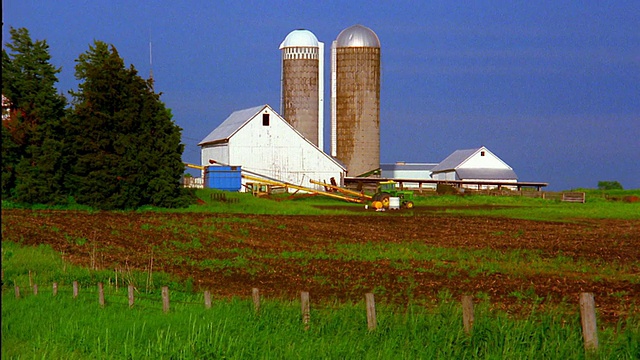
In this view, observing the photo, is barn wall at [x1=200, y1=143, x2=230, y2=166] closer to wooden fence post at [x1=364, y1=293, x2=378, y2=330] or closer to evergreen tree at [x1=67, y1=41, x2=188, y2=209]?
evergreen tree at [x1=67, y1=41, x2=188, y2=209]

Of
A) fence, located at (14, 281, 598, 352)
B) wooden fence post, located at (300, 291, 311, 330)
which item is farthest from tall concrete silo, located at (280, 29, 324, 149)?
wooden fence post, located at (300, 291, 311, 330)

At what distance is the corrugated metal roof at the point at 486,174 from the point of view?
256ft

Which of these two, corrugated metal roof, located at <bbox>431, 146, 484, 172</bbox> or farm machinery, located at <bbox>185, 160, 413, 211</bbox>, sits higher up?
corrugated metal roof, located at <bbox>431, 146, 484, 172</bbox>

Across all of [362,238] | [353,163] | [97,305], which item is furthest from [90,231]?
[353,163]

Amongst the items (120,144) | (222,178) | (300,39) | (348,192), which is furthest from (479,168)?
(120,144)

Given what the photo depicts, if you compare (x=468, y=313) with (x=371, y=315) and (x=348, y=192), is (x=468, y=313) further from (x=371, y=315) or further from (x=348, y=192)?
(x=348, y=192)

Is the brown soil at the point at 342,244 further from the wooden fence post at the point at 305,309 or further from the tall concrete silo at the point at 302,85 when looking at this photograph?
the tall concrete silo at the point at 302,85

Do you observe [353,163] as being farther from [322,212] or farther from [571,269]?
[571,269]

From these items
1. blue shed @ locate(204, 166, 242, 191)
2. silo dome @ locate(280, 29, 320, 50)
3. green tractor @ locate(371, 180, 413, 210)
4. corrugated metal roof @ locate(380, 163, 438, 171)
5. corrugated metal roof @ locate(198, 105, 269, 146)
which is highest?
silo dome @ locate(280, 29, 320, 50)

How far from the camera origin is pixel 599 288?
16.5m

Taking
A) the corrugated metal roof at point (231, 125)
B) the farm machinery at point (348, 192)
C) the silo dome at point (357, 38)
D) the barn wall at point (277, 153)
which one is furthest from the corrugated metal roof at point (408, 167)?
the farm machinery at point (348, 192)

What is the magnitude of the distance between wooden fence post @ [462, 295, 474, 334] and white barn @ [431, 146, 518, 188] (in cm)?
6921

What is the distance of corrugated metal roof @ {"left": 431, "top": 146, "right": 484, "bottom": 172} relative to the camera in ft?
263

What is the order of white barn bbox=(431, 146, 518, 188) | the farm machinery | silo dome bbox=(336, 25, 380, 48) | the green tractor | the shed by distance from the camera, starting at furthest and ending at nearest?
the shed < white barn bbox=(431, 146, 518, 188) < silo dome bbox=(336, 25, 380, 48) < the farm machinery < the green tractor
